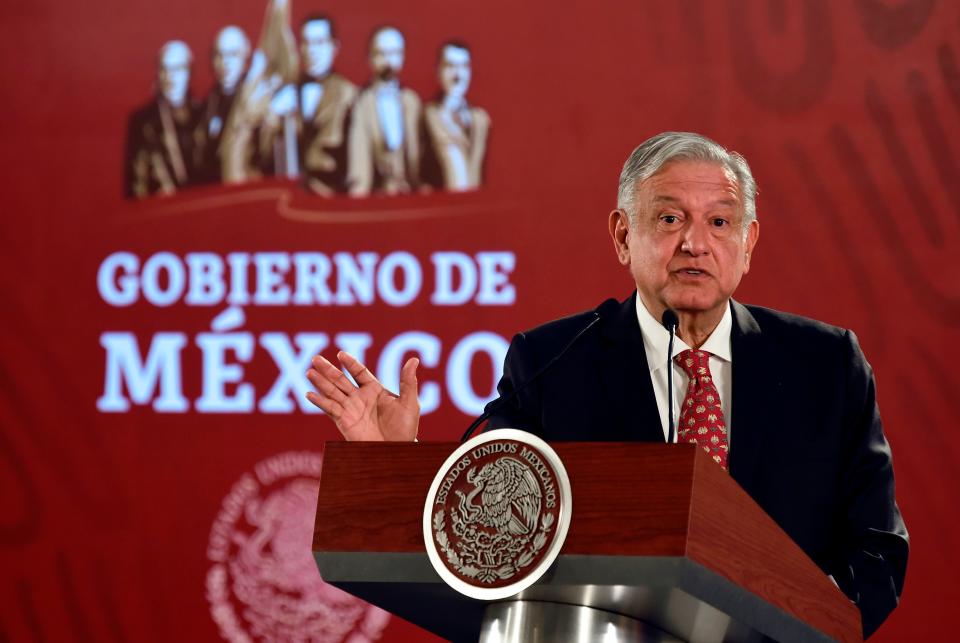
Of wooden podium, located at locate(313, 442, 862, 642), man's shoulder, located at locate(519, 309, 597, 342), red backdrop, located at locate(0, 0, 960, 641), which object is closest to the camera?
wooden podium, located at locate(313, 442, 862, 642)

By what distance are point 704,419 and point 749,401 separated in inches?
2.9

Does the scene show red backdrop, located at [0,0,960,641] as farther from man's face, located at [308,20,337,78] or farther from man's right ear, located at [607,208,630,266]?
man's right ear, located at [607,208,630,266]

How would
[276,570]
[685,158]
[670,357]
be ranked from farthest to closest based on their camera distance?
[276,570]
[685,158]
[670,357]

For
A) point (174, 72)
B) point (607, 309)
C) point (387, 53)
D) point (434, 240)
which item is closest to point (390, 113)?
point (387, 53)

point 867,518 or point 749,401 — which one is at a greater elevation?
point 749,401

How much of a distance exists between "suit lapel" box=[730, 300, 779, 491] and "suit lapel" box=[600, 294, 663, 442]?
0.11m

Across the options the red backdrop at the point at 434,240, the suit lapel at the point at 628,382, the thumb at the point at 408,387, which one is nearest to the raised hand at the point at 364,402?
the thumb at the point at 408,387

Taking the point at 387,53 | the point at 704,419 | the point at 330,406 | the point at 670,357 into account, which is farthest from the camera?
the point at 387,53

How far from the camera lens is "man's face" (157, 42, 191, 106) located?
3695 millimetres

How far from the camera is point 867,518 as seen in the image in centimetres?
180

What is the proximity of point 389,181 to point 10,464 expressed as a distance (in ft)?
4.40

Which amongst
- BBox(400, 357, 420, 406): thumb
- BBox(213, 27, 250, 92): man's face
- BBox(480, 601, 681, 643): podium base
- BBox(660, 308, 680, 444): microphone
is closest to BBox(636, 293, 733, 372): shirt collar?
BBox(660, 308, 680, 444): microphone

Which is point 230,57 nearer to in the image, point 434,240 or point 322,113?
point 322,113

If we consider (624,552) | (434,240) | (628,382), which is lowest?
(624,552)
